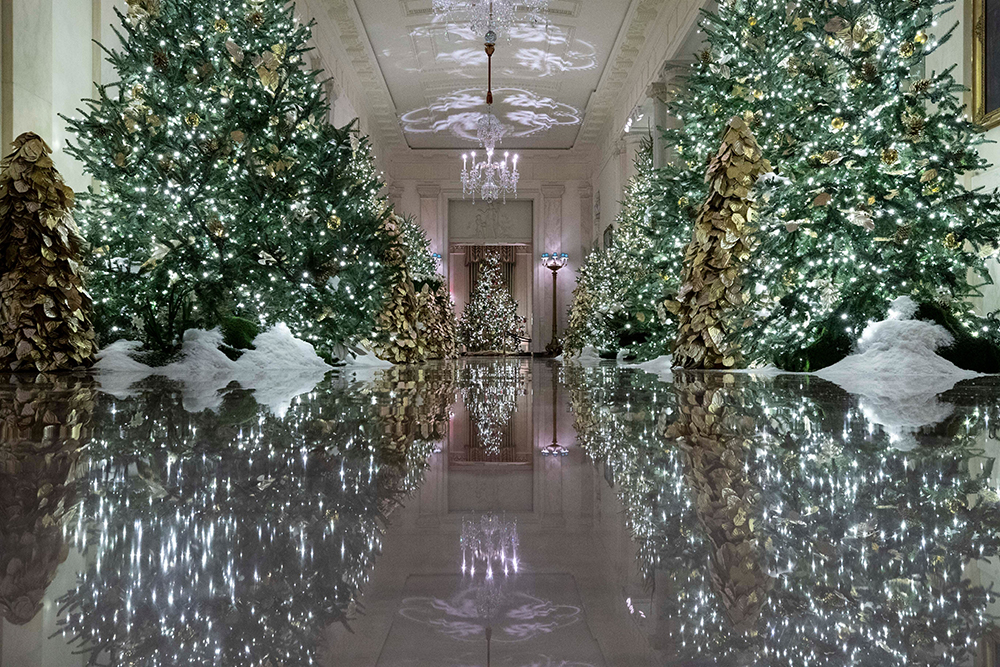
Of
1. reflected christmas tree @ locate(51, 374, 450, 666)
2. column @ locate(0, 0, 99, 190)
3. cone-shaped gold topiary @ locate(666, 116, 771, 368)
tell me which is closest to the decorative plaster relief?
column @ locate(0, 0, 99, 190)

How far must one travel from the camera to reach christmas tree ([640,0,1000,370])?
12.6ft

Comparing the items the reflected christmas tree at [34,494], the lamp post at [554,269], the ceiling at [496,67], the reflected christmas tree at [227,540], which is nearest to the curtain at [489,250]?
the lamp post at [554,269]

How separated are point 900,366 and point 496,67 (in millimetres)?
10081

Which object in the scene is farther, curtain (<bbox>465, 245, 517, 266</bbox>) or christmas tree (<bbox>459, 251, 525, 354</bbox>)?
curtain (<bbox>465, 245, 517, 266</bbox>)

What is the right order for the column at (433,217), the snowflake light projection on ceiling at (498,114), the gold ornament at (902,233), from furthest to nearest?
the column at (433,217), the snowflake light projection on ceiling at (498,114), the gold ornament at (902,233)

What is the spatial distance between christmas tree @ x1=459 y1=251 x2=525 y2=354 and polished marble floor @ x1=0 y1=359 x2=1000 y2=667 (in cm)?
1767

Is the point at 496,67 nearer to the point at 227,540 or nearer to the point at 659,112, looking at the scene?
the point at 659,112

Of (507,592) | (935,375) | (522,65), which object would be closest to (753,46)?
(935,375)

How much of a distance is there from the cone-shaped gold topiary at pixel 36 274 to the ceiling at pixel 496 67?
686 cm

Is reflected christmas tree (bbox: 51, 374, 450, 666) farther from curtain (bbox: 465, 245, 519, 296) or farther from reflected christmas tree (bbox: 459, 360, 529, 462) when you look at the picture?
curtain (bbox: 465, 245, 519, 296)

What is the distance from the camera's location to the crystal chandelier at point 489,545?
524mm

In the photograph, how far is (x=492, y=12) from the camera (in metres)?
9.00

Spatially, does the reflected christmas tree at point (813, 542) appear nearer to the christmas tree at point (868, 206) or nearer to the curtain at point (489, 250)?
the christmas tree at point (868, 206)

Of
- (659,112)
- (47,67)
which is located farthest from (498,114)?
(47,67)
